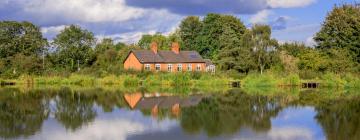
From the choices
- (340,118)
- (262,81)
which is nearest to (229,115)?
(340,118)

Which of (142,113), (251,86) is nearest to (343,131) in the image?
(142,113)

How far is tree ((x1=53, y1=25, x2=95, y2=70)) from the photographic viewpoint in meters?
80.2

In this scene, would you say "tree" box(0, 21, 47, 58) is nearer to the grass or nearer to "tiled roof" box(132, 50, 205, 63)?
the grass

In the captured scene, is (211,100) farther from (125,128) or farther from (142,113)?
(125,128)

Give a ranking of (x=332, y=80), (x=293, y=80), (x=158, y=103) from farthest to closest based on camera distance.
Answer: (x=293, y=80), (x=332, y=80), (x=158, y=103)

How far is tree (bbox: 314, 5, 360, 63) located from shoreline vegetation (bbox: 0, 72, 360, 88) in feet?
25.6

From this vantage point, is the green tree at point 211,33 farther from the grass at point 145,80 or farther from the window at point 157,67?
the grass at point 145,80

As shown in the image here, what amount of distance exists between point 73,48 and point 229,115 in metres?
57.4

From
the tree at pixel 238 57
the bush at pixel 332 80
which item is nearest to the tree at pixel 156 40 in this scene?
the tree at pixel 238 57

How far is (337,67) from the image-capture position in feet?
184

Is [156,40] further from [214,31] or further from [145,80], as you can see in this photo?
[145,80]

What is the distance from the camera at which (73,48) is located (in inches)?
3172

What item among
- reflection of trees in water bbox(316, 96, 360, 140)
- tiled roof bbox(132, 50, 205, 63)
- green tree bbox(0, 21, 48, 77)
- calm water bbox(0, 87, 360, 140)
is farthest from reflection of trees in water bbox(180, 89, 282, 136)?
green tree bbox(0, 21, 48, 77)

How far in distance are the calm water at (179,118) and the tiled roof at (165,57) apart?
30.1m
